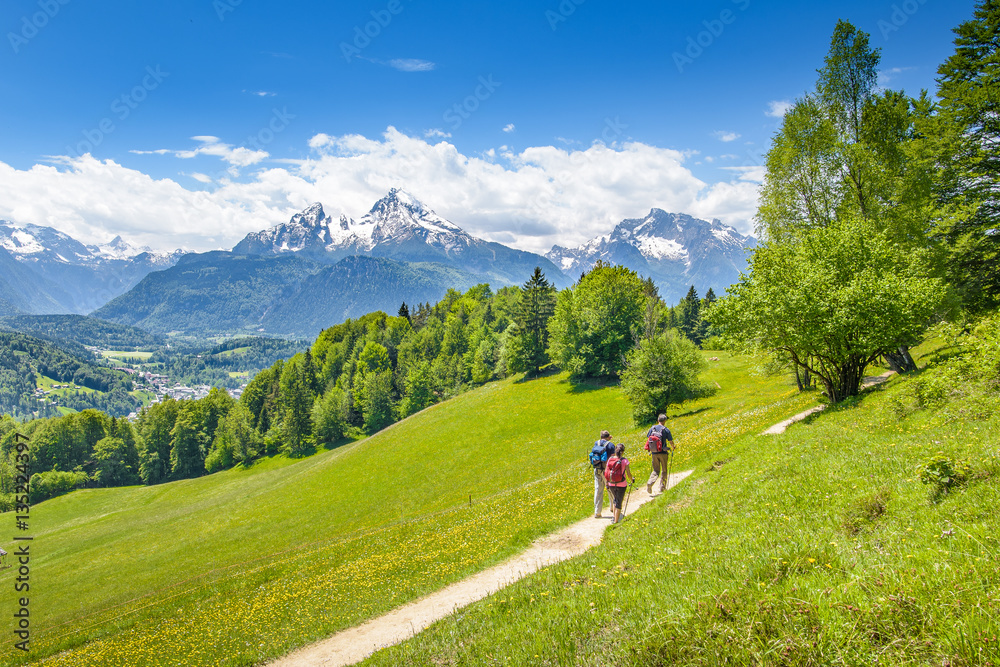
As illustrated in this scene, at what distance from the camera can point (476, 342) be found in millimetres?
115062

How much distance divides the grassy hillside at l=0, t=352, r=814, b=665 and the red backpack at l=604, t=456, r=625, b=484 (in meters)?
3.32

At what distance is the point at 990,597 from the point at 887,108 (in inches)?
1321

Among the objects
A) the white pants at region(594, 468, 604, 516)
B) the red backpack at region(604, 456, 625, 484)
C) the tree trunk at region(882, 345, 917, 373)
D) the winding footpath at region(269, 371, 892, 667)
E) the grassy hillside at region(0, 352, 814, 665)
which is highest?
the tree trunk at region(882, 345, 917, 373)

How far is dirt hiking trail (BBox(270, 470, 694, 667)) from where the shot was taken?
11891mm

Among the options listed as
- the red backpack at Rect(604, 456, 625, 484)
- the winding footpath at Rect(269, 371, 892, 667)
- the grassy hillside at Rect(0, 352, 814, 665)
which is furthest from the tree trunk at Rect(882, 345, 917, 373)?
the winding footpath at Rect(269, 371, 892, 667)

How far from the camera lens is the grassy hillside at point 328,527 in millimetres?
17297

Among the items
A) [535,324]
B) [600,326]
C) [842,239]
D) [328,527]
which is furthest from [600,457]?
[535,324]

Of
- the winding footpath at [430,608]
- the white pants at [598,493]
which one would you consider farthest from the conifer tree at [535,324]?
the winding footpath at [430,608]

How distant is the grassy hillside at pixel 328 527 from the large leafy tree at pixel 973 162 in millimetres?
12184

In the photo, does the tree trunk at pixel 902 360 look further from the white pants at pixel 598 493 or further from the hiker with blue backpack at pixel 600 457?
the white pants at pixel 598 493

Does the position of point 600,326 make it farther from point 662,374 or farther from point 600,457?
point 600,457

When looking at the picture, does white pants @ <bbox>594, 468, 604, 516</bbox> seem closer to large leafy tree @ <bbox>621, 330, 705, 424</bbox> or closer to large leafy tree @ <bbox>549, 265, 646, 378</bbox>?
large leafy tree @ <bbox>621, 330, 705, 424</bbox>

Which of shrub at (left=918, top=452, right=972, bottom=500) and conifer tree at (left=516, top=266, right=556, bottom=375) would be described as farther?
conifer tree at (left=516, top=266, right=556, bottom=375)

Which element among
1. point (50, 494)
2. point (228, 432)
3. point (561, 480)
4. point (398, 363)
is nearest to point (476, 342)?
point (398, 363)
